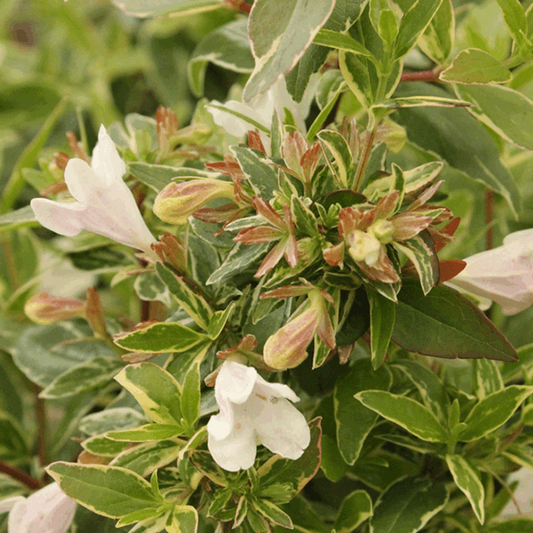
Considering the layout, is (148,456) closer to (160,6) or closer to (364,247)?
(364,247)

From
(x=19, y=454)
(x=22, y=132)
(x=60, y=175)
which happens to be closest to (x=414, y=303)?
(x=60, y=175)

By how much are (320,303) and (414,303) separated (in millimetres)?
82

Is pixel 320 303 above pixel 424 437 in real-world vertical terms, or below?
above

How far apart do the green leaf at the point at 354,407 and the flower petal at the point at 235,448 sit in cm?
11

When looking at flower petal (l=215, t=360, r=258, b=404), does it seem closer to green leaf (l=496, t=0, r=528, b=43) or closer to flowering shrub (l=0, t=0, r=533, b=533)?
flowering shrub (l=0, t=0, r=533, b=533)

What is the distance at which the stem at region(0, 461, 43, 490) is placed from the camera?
61 cm

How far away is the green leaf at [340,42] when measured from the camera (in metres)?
0.41

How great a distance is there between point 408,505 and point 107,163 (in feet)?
1.19

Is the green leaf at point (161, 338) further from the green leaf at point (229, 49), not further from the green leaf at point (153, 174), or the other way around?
the green leaf at point (229, 49)

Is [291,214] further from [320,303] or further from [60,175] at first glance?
[60,175]

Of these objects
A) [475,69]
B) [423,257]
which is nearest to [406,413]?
[423,257]

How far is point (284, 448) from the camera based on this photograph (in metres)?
0.39

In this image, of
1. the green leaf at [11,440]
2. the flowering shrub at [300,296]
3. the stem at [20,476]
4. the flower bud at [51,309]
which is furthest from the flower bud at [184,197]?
the green leaf at [11,440]

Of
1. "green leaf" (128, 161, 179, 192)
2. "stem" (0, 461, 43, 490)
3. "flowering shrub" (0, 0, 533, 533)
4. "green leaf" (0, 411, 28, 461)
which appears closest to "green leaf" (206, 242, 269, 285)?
"flowering shrub" (0, 0, 533, 533)
